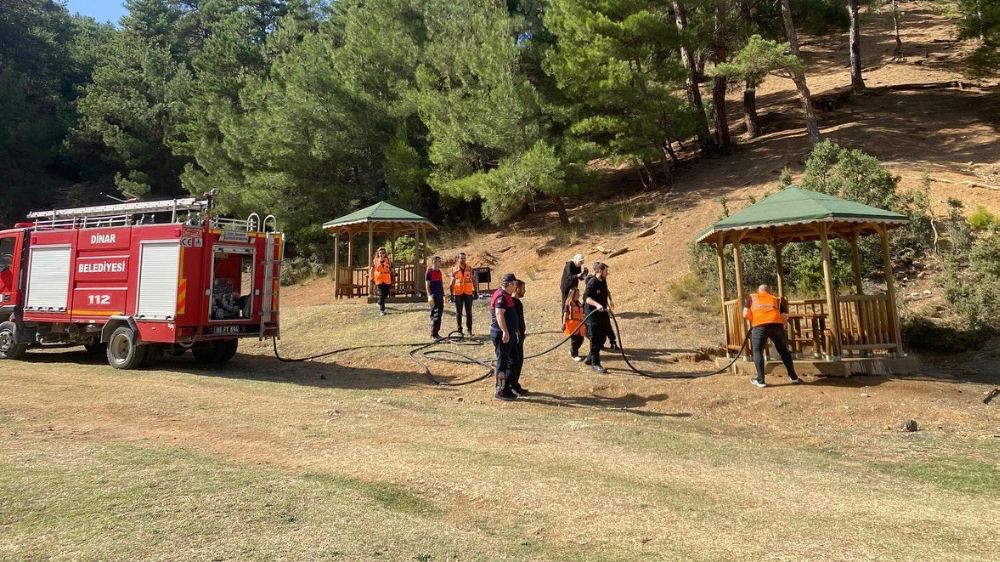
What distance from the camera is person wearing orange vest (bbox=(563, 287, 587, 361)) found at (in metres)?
11.4

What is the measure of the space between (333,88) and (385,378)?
21214 mm

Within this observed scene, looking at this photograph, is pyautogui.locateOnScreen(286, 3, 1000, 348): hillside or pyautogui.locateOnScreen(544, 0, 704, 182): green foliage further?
pyautogui.locateOnScreen(544, 0, 704, 182): green foliage

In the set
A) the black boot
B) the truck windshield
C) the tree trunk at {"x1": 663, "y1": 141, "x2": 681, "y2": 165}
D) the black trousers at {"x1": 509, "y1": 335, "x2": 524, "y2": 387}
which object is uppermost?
the tree trunk at {"x1": 663, "y1": 141, "x2": 681, "y2": 165}

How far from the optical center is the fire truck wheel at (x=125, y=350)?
11453 millimetres

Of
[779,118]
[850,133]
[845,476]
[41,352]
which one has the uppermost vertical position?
[779,118]

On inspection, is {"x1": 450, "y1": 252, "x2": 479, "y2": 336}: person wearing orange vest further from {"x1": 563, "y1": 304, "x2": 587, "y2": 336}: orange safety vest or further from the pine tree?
the pine tree

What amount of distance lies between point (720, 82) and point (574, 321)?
19068mm

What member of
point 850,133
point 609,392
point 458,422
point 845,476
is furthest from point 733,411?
point 850,133

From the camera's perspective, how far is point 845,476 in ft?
18.4

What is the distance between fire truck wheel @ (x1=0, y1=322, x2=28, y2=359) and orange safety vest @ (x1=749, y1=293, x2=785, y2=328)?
47.9 feet

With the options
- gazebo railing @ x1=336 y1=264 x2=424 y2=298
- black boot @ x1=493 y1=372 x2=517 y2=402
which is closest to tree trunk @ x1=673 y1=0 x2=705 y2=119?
gazebo railing @ x1=336 y1=264 x2=424 y2=298

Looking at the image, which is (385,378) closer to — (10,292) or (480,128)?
(10,292)

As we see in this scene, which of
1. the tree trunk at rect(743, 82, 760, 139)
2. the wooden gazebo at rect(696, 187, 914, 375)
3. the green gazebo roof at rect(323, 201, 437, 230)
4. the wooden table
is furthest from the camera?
the tree trunk at rect(743, 82, 760, 139)

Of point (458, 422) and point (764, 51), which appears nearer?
point (458, 422)
